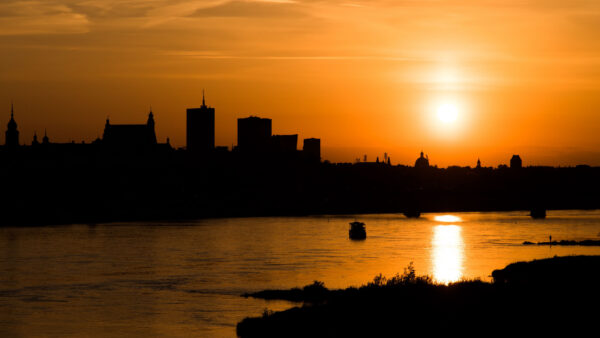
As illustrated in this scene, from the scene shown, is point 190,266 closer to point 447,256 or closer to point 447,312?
point 447,256

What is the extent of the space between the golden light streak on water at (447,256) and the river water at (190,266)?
0.14 meters

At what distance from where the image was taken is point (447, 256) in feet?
339

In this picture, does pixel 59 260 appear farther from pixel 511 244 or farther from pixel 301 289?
pixel 511 244

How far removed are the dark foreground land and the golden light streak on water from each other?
1670 centimetres

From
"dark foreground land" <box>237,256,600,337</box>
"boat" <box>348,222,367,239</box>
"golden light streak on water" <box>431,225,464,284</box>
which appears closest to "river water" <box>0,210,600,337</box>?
"golden light streak on water" <box>431,225,464,284</box>

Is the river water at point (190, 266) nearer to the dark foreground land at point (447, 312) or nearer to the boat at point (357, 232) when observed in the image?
the boat at point (357, 232)

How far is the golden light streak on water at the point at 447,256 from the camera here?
7906 centimetres

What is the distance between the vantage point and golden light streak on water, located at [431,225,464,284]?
3113 inches

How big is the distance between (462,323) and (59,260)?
64.0 meters

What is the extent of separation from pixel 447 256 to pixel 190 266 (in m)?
28.5

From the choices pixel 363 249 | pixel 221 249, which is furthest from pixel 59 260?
pixel 363 249

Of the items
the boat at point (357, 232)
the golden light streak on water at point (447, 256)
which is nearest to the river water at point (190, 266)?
the golden light streak on water at point (447, 256)

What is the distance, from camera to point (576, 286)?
49.7 m

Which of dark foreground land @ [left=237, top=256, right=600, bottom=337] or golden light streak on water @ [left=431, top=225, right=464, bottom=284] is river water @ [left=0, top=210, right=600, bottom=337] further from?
dark foreground land @ [left=237, top=256, right=600, bottom=337]
